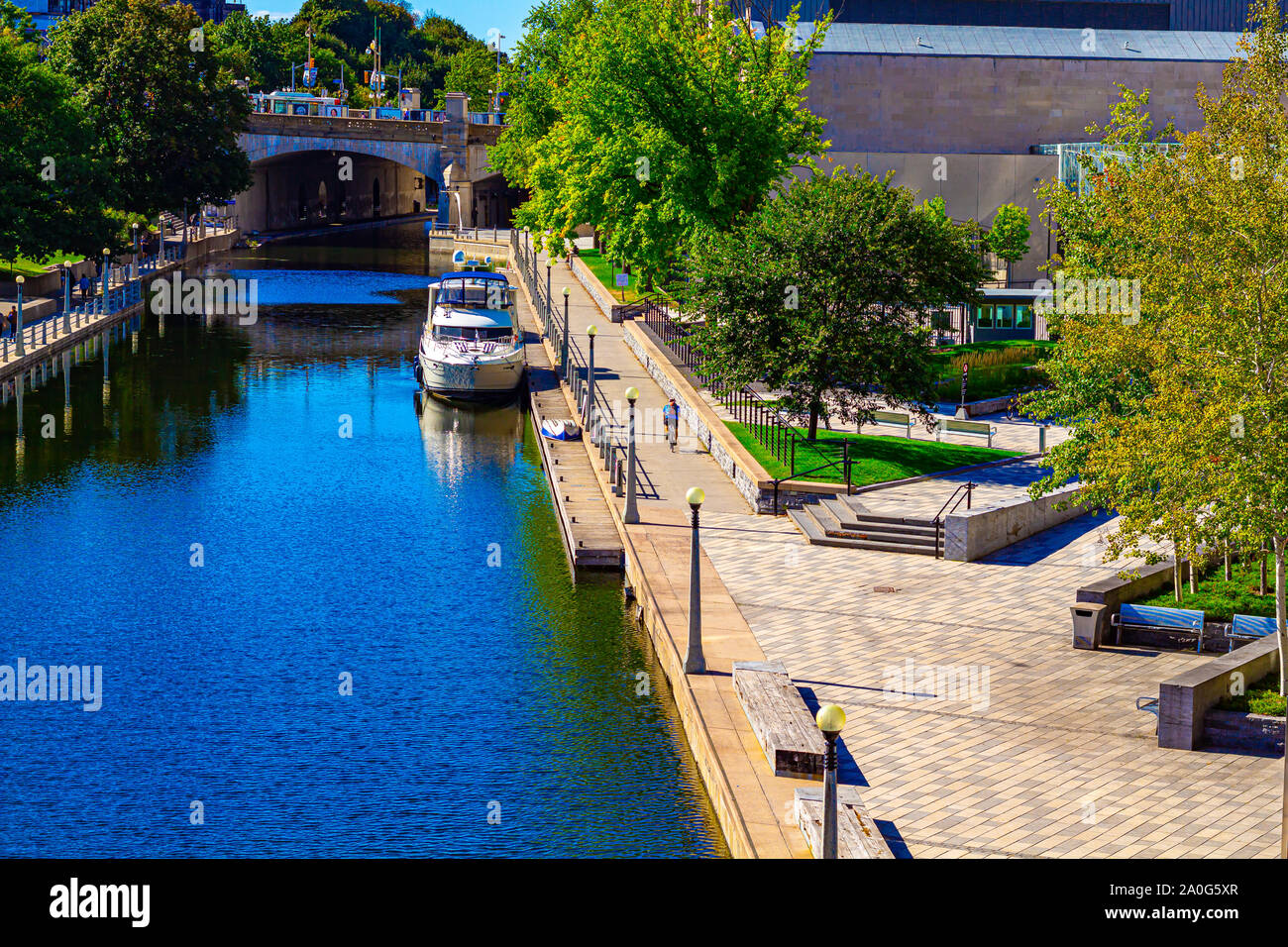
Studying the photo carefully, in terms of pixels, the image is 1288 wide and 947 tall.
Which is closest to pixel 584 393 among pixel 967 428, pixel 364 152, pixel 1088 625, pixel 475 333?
pixel 475 333

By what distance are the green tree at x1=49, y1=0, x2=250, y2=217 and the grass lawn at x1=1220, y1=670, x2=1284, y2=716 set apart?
66341 mm

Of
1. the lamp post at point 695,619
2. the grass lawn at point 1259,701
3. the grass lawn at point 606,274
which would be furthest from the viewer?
the grass lawn at point 606,274

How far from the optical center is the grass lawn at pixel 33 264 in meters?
68.9

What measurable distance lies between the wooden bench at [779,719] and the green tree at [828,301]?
14601 millimetres

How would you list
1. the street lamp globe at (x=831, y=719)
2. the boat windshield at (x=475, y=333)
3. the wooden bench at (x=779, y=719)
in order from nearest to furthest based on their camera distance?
the street lamp globe at (x=831, y=719)
the wooden bench at (x=779, y=719)
the boat windshield at (x=475, y=333)

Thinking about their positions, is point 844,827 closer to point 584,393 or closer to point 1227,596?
point 1227,596

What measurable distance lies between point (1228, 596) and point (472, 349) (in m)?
30.0

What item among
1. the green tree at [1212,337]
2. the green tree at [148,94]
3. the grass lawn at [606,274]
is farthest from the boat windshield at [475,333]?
the green tree at [148,94]

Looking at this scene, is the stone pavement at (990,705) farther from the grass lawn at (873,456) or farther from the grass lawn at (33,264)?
the grass lawn at (33,264)

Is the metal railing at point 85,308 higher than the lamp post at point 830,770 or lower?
higher

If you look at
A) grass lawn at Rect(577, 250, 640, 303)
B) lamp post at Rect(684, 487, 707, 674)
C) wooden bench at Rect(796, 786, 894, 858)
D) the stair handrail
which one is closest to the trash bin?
the stair handrail

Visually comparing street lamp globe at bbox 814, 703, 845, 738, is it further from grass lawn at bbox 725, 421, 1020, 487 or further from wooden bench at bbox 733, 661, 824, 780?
grass lawn at bbox 725, 421, 1020, 487

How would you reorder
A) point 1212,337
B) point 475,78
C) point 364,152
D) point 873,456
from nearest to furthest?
1. point 1212,337
2. point 873,456
3. point 364,152
4. point 475,78

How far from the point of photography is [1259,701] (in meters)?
21.2
